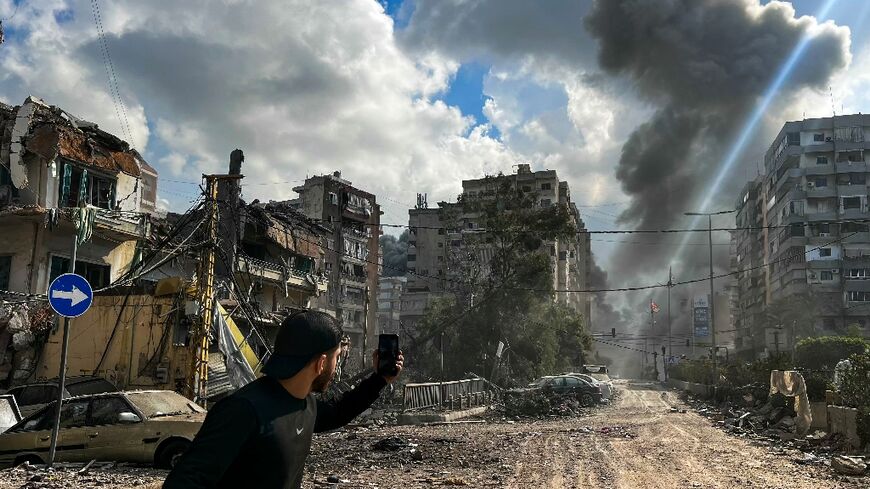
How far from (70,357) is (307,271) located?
17.6 metres

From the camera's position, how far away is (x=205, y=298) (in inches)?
594

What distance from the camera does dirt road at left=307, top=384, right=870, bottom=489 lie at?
32.2 ft

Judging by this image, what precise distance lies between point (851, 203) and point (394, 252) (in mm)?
87424

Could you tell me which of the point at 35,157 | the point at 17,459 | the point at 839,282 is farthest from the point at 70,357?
the point at 839,282

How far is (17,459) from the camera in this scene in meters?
9.97

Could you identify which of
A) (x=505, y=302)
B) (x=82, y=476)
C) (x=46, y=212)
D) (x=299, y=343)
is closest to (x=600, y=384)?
(x=505, y=302)

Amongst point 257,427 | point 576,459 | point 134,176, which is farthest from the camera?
point 134,176

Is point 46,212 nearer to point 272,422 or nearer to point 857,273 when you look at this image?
point 272,422

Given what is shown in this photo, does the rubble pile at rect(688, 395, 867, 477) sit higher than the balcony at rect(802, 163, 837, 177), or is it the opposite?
the balcony at rect(802, 163, 837, 177)

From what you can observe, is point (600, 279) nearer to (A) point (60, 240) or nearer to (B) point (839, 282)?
(B) point (839, 282)

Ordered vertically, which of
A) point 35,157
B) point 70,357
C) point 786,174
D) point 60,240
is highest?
point 786,174

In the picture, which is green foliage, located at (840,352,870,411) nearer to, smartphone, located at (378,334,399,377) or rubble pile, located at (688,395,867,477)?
rubble pile, located at (688,395,867,477)

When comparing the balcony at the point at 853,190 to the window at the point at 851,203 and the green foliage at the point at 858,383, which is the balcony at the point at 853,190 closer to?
the window at the point at 851,203

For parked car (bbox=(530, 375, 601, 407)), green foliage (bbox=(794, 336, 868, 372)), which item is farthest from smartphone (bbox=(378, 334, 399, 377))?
green foliage (bbox=(794, 336, 868, 372))
